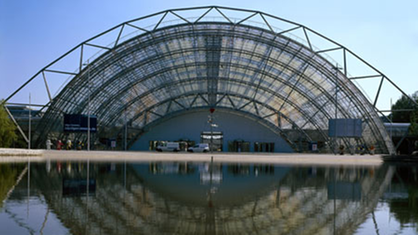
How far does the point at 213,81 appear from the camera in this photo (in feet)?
274

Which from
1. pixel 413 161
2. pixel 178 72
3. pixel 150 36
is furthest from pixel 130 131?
pixel 413 161

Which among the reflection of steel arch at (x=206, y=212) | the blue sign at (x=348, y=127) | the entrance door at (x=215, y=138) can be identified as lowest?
the reflection of steel arch at (x=206, y=212)

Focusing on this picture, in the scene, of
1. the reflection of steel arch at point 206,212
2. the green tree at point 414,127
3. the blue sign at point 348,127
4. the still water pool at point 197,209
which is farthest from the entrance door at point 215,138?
the reflection of steel arch at point 206,212

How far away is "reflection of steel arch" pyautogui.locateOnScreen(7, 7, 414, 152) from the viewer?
64562 mm

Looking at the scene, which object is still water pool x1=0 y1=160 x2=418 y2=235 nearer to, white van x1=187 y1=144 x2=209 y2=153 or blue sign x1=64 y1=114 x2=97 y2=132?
blue sign x1=64 y1=114 x2=97 y2=132

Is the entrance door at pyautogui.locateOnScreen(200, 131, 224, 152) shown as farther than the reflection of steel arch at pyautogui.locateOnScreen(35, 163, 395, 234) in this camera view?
Yes

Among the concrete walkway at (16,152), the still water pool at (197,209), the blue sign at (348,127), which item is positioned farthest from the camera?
the blue sign at (348,127)

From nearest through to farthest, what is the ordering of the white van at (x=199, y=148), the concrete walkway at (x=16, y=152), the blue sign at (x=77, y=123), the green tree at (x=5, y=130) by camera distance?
the concrete walkway at (x=16, y=152)
the green tree at (x=5, y=130)
the blue sign at (x=77, y=123)
the white van at (x=199, y=148)

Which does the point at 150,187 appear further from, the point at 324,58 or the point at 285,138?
the point at 285,138

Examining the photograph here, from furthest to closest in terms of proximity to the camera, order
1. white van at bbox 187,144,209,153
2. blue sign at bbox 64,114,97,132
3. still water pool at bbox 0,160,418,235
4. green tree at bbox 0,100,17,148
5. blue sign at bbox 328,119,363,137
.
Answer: white van at bbox 187,144,209,153 → blue sign at bbox 64,114,97,132 → green tree at bbox 0,100,17,148 → blue sign at bbox 328,119,363,137 → still water pool at bbox 0,160,418,235

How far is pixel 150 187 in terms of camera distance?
19.2 m

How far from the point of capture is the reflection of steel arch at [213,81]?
64562mm

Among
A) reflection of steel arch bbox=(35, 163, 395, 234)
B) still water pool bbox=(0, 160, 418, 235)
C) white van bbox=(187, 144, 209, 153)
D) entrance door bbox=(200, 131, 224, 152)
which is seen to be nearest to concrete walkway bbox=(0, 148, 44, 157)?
still water pool bbox=(0, 160, 418, 235)

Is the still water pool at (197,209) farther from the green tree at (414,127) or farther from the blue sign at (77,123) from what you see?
the green tree at (414,127)
